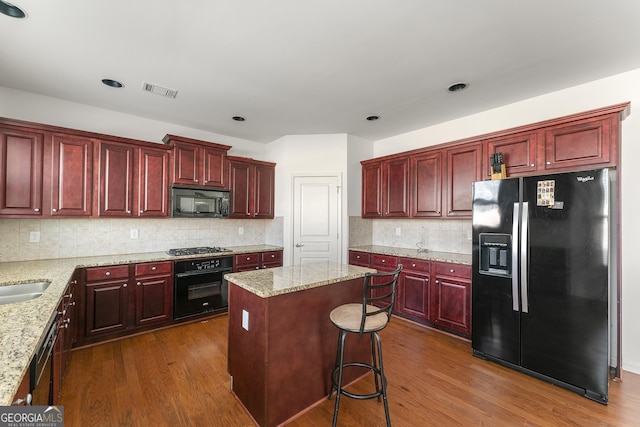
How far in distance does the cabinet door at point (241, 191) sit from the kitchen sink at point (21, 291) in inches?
93.0

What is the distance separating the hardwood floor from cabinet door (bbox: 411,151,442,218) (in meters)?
1.73

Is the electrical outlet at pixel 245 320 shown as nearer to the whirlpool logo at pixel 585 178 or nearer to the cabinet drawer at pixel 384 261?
the cabinet drawer at pixel 384 261

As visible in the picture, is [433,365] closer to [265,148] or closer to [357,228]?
[357,228]

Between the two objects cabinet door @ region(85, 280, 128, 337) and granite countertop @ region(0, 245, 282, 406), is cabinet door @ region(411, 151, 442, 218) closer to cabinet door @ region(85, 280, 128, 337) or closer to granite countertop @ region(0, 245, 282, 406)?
granite countertop @ region(0, 245, 282, 406)

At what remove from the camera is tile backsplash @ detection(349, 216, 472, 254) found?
12.5 feet

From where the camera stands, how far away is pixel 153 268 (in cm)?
333

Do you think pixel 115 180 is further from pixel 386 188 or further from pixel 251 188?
pixel 386 188

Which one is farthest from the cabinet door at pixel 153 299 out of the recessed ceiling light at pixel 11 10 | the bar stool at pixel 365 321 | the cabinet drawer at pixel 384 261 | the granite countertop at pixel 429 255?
the cabinet drawer at pixel 384 261

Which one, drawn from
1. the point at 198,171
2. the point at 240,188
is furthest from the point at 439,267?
the point at 198,171

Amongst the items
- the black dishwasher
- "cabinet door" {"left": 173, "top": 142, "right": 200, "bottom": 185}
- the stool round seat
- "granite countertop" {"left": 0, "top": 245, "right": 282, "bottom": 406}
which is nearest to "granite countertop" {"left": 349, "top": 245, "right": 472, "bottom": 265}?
the stool round seat

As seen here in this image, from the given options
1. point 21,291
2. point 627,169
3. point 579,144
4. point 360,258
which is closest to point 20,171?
point 21,291

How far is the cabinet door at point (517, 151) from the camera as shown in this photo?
9.46 ft

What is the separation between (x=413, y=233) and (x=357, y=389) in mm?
2610

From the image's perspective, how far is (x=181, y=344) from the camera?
10.0 feet
